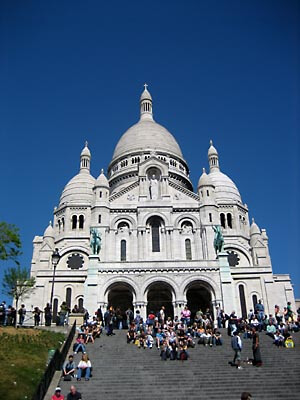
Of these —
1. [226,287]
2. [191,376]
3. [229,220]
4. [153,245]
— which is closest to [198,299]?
[226,287]

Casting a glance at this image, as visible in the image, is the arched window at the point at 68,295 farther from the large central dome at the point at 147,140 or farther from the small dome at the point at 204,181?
the large central dome at the point at 147,140

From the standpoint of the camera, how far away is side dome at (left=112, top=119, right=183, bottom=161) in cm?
6138

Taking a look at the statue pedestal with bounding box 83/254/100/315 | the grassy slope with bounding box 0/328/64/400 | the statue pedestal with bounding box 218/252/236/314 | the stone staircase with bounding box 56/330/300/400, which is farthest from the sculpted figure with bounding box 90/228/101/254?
the stone staircase with bounding box 56/330/300/400

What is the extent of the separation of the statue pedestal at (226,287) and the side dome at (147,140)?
24.2 meters

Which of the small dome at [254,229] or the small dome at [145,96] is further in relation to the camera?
the small dome at [145,96]

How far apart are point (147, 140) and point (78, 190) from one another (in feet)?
36.5

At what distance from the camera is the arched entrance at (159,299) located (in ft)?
133

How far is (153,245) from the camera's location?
45094 mm

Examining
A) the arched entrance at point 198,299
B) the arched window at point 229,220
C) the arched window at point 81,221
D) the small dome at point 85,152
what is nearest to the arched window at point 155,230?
the arched entrance at point 198,299

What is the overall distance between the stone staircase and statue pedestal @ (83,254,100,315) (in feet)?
44.1

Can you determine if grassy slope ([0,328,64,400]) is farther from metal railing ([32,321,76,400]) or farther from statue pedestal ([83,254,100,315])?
statue pedestal ([83,254,100,315])

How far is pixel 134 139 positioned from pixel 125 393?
47672 mm

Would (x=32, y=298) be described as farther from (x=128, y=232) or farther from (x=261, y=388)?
(x=261, y=388)

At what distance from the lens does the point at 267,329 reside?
27422 millimetres
